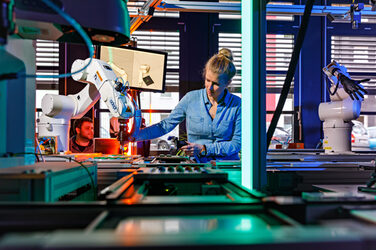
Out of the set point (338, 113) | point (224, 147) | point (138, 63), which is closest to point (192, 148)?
point (224, 147)

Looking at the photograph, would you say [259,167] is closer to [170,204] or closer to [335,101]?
[170,204]

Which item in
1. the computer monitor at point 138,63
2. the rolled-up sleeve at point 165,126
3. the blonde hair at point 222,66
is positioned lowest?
the rolled-up sleeve at point 165,126

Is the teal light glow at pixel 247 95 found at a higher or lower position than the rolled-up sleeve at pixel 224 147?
higher

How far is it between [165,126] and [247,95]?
5.44 feet

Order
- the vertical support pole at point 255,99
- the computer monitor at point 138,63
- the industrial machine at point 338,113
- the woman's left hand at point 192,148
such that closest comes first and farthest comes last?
the vertical support pole at point 255,99 < the woman's left hand at point 192,148 < the computer monitor at point 138,63 < the industrial machine at point 338,113

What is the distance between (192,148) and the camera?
6.92ft

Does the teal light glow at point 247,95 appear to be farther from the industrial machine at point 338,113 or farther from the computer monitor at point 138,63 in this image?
the industrial machine at point 338,113

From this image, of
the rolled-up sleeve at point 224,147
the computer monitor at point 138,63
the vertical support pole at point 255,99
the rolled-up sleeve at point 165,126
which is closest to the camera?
the vertical support pole at point 255,99

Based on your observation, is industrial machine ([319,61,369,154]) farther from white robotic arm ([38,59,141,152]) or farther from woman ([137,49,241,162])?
white robotic arm ([38,59,141,152])

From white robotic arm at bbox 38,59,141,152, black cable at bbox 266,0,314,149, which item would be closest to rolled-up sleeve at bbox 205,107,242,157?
white robotic arm at bbox 38,59,141,152

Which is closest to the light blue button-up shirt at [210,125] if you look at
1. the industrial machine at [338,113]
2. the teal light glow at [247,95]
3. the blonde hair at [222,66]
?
the blonde hair at [222,66]

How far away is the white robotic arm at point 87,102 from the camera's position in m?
1.70

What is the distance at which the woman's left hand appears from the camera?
81.7 inches

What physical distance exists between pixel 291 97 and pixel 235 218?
4.89m
